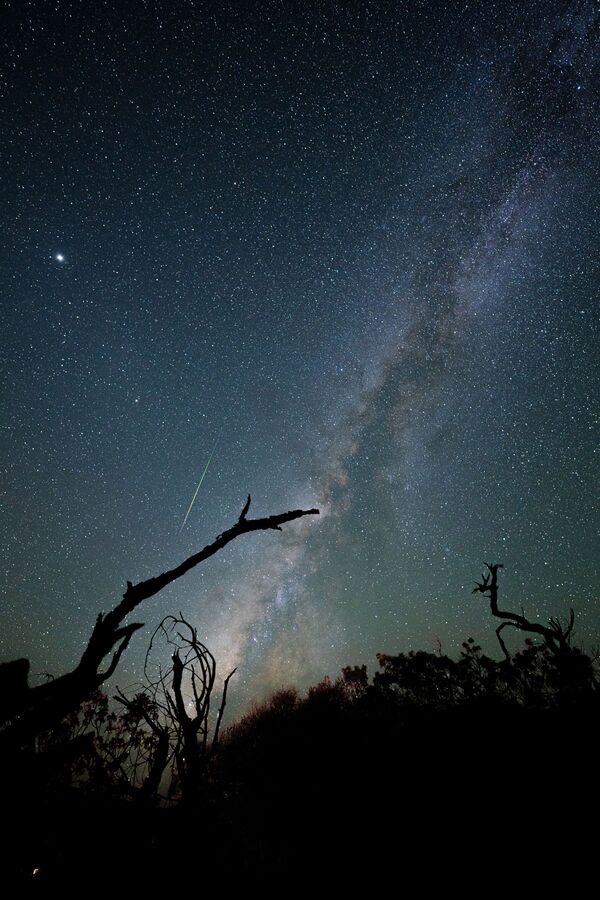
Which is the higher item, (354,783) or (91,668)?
(91,668)

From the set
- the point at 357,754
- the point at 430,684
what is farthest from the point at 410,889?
the point at 430,684

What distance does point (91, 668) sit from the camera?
2836 millimetres

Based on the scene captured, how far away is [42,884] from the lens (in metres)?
3.89

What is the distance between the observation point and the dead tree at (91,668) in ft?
8.45

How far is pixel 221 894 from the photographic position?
5250 millimetres

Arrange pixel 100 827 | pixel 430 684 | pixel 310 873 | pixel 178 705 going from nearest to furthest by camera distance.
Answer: pixel 178 705 → pixel 100 827 → pixel 310 873 → pixel 430 684

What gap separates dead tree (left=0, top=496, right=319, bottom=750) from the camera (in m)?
2.57

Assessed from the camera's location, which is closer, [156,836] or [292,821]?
[156,836]

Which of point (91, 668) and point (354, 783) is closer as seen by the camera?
point (91, 668)

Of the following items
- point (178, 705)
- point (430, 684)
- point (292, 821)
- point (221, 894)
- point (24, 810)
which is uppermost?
point (430, 684)

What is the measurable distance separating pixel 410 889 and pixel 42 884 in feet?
19.5

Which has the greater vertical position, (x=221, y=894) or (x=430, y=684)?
(x=430, y=684)

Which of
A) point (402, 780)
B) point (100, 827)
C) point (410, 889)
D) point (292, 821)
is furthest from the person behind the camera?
point (292, 821)

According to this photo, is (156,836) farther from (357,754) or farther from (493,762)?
(357,754)
